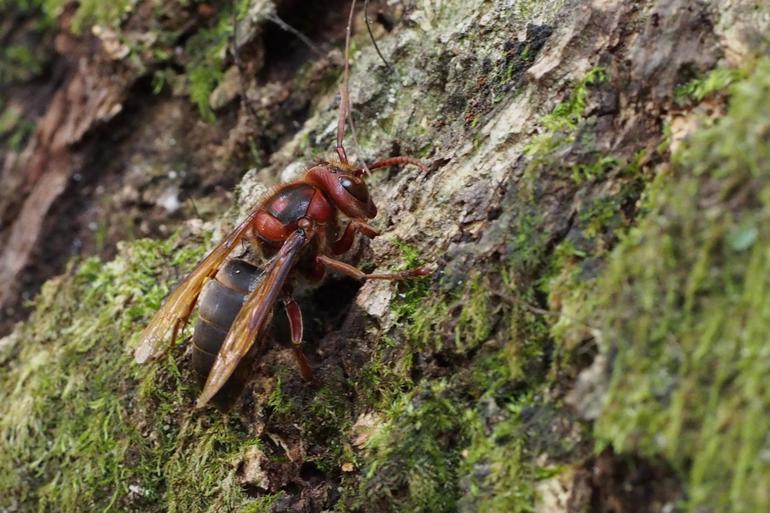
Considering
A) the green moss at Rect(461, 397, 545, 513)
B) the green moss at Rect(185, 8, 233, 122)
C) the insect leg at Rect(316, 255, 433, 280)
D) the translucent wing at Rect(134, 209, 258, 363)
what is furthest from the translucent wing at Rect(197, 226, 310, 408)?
the green moss at Rect(185, 8, 233, 122)

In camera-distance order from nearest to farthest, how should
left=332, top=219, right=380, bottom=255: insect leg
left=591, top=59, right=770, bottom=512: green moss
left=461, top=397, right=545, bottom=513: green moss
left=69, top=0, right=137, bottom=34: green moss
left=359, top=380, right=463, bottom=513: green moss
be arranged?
left=591, top=59, right=770, bottom=512: green moss < left=461, top=397, right=545, bottom=513: green moss < left=359, top=380, right=463, bottom=513: green moss < left=332, top=219, right=380, bottom=255: insect leg < left=69, top=0, right=137, bottom=34: green moss

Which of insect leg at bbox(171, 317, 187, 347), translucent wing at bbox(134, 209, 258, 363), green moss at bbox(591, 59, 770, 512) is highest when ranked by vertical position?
translucent wing at bbox(134, 209, 258, 363)

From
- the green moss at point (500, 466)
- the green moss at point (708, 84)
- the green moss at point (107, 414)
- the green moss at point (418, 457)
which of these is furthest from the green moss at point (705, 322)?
the green moss at point (107, 414)

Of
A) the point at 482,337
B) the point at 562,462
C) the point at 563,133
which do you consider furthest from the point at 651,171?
the point at 562,462

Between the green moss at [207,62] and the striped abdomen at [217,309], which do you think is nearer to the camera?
the striped abdomen at [217,309]

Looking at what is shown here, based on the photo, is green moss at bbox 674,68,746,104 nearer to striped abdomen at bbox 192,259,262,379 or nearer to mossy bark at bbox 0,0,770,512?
mossy bark at bbox 0,0,770,512

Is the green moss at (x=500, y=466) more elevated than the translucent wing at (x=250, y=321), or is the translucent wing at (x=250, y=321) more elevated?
the translucent wing at (x=250, y=321)

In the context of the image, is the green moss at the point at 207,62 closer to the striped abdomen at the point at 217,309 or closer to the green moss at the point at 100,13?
the green moss at the point at 100,13

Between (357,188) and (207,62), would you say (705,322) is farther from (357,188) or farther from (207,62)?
(207,62)
